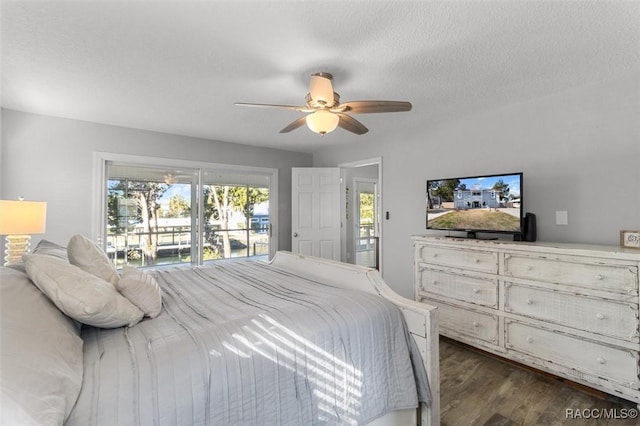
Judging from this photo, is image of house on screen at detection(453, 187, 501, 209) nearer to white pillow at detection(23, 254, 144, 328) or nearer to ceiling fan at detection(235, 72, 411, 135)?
ceiling fan at detection(235, 72, 411, 135)

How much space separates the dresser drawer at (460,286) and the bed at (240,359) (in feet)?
4.25

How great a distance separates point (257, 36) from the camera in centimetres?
175

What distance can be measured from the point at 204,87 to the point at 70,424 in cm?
237

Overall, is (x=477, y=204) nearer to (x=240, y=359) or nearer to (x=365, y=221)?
(x=240, y=359)

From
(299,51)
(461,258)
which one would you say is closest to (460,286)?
(461,258)

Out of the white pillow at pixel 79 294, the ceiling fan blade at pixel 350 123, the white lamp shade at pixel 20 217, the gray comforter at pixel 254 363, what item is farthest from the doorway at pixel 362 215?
the white pillow at pixel 79 294

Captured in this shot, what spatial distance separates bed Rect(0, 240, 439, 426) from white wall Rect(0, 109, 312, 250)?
2.44m

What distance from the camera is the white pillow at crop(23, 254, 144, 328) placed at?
1102 millimetres

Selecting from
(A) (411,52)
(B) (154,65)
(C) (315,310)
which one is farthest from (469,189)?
(B) (154,65)

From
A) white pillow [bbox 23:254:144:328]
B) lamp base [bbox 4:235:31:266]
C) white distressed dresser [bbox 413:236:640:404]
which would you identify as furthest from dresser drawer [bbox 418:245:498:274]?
lamp base [bbox 4:235:31:266]

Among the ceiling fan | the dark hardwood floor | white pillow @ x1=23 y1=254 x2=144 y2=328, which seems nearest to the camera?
white pillow @ x1=23 y1=254 x2=144 y2=328

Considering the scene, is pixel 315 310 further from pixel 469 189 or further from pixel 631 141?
pixel 631 141

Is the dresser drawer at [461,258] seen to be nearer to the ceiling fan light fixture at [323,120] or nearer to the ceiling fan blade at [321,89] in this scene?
the ceiling fan light fixture at [323,120]

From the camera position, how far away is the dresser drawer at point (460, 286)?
8.25ft
